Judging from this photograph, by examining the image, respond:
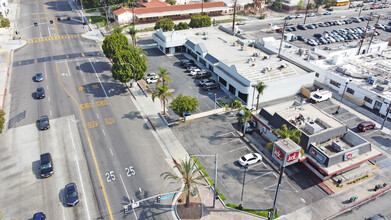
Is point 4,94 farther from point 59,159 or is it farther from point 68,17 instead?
point 68,17

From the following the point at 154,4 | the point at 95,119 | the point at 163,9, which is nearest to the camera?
the point at 95,119

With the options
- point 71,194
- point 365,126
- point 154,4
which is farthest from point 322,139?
point 154,4

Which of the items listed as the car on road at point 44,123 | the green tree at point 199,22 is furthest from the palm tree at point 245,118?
the green tree at point 199,22

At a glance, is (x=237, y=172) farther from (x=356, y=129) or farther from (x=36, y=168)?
(x=36, y=168)

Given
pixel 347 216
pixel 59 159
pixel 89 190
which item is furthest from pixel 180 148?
pixel 347 216

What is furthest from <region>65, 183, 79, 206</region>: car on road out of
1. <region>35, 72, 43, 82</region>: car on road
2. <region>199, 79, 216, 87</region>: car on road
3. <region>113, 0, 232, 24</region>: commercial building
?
<region>113, 0, 232, 24</region>: commercial building
